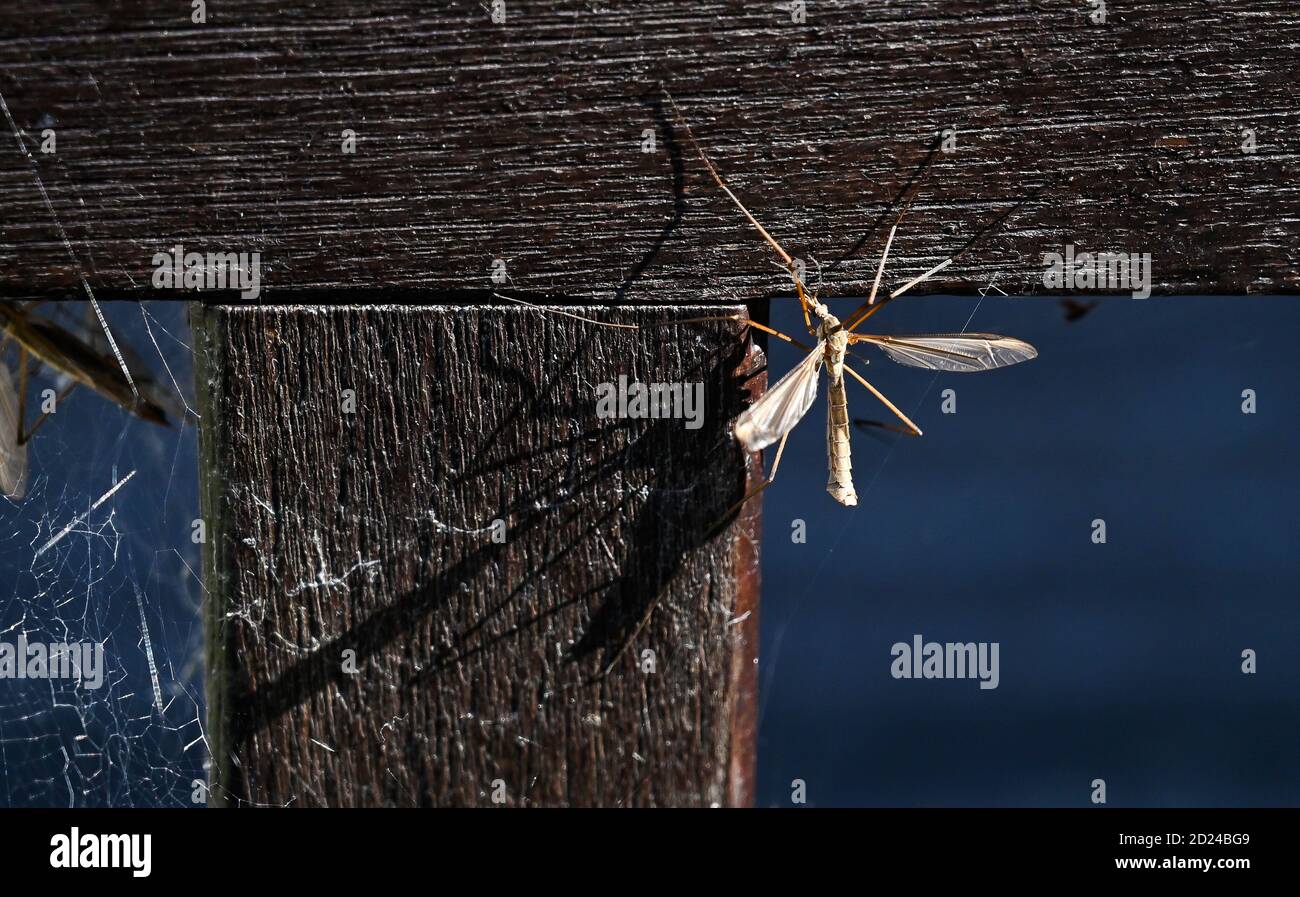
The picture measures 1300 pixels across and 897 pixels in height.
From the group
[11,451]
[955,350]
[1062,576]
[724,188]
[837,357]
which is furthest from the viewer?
[1062,576]

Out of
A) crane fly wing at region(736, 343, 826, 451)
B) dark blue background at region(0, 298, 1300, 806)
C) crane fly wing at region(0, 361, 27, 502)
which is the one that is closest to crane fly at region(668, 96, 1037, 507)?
crane fly wing at region(736, 343, 826, 451)

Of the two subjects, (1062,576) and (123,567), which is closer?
(123,567)

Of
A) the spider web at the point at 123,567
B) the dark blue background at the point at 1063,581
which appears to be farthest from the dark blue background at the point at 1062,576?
the spider web at the point at 123,567

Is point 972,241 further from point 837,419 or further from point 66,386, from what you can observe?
point 66,386

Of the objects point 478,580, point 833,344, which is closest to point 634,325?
point 478,580

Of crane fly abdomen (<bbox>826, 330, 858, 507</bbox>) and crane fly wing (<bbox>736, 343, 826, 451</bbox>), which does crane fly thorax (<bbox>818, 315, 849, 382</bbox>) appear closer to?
crane fly abdomen (<bbox>826, 330, 858, 507</bbox>)
